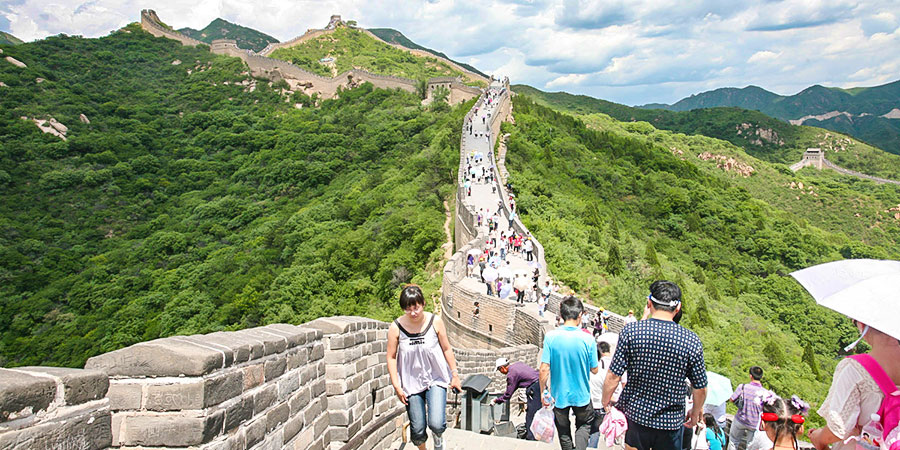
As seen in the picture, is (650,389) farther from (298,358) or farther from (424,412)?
(298,358)

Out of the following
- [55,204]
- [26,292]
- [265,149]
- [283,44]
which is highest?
[283,44]

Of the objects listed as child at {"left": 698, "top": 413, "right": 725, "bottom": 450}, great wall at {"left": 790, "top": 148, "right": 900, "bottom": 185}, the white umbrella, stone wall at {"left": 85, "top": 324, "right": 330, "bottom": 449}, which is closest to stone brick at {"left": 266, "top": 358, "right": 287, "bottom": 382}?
stone wall at {"left": 85, "top": 324, "right": 330, "bottom": 449}

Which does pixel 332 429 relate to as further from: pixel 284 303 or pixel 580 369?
pixel 284 303

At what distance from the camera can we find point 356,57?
78.2 metres

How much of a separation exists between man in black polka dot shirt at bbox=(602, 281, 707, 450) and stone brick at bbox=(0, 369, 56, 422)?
319cm

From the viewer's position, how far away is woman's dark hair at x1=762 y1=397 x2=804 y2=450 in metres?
4.33

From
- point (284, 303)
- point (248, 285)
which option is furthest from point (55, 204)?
point (284, 303)

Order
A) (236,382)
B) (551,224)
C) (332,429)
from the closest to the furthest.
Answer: (236,382) < (332,429) < (551,224)

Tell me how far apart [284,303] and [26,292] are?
2277 centimetres

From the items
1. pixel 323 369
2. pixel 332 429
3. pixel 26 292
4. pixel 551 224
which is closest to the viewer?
pixel 323 369

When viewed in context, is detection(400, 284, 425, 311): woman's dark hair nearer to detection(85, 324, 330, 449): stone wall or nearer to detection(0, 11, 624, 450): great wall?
detection(0, 11, 624, 450): great wall

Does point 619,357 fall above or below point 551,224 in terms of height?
above

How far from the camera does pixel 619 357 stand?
12.3ft

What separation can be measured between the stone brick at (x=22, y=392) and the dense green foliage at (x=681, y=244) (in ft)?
52.1
